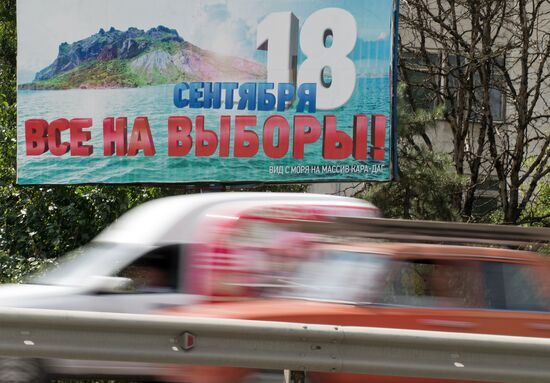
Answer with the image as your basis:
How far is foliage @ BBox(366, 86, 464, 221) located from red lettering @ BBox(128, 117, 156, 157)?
3974 millimetres

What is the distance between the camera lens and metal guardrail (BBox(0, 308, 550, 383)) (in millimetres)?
4629

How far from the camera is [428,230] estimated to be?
6.79 m

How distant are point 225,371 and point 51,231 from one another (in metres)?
14.0

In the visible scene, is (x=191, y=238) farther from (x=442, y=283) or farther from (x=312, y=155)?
(x=312, y=155)

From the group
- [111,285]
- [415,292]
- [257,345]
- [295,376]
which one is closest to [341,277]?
[415,292]

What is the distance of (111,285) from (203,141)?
34.4ft

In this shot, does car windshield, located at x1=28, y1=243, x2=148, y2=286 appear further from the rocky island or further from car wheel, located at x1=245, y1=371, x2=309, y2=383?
the rocky island

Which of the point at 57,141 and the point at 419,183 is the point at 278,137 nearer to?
the point at 419,183

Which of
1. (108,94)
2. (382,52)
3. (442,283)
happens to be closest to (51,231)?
(108,94)

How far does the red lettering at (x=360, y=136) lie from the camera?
17.4 m

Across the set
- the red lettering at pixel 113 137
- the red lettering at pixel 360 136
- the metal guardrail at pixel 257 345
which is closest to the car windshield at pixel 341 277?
the metal guardrail at pixel 257 345

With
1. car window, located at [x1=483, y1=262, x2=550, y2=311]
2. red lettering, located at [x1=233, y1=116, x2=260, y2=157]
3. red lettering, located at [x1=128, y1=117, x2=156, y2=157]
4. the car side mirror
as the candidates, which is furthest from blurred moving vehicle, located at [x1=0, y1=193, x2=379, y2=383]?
red lettering, located at [x1=128, y1=117, x2=156, y2=157]

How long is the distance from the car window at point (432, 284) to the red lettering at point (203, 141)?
1114cm

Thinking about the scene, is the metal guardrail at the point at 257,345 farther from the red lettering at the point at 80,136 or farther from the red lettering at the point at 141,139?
the red lettering at the point at 80,136
